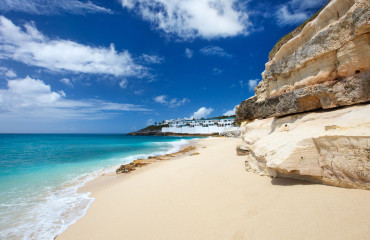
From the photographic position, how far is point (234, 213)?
3.16 metres

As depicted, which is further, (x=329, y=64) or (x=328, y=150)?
(x=329, y=64)

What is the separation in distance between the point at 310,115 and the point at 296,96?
588 mm

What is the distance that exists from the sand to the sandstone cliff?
368 mm

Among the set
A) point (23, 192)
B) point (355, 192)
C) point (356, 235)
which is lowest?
point (23, 192)

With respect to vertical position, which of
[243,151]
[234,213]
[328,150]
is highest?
[328,150]

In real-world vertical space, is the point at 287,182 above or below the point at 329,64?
below

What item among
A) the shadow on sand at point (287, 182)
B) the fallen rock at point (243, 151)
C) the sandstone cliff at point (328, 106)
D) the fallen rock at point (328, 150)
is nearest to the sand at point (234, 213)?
the shadow on sand at point (287, 182)

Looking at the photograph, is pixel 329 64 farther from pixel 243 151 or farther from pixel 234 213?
pixel 243 151

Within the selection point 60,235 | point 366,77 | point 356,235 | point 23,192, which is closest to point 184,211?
point 356,235

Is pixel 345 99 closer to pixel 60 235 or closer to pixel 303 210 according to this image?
pixel 303 210

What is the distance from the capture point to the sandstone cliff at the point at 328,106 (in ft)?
8.88

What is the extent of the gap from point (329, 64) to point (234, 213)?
399cm

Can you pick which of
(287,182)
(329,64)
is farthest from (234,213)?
(329,64)

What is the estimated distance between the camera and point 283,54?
5676 millimetres
